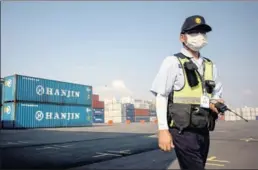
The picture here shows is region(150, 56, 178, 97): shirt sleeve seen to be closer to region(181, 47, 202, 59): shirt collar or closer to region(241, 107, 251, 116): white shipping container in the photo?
region(181, 47, 202, 59): shirt collar

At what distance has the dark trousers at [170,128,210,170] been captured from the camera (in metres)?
2.62

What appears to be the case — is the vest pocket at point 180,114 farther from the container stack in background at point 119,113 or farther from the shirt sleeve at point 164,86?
the container stack in background at point 119,113

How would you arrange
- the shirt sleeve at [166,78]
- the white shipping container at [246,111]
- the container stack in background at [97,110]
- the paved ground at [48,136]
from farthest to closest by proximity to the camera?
the white shipping container at [246,111] → the container stack in background at [97,110] → the paved ground at [48,136] → the shirt sleeve at [166,78]

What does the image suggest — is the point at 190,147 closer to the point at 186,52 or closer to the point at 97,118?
the point at 186,52

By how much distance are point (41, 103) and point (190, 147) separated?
3068cm


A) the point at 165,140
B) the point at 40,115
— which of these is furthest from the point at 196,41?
the point at 40,115

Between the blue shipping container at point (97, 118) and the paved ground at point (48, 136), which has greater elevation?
the paved ground at point (48, 136)

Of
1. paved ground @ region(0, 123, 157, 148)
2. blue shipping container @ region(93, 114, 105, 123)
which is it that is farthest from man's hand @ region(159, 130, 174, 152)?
blue shipping container @ region(93, 114, 105, 123)

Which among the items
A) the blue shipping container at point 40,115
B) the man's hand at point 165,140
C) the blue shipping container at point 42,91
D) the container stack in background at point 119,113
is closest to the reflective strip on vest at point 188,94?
the man's hand at point 165,140

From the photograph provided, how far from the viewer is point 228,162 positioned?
6.87 metres

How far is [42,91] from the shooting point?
102ft

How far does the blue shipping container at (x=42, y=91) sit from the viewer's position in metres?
28.8

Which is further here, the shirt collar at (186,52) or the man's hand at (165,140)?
the shirt collar at (186,52)

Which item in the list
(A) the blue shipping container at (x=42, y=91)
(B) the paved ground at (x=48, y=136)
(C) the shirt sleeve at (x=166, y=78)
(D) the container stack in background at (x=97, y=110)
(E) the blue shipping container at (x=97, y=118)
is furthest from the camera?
(E) the blue shipping container at (x=97, y=118)
